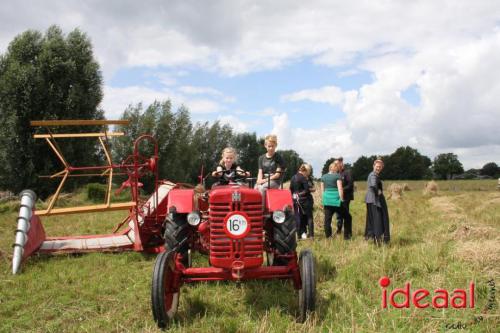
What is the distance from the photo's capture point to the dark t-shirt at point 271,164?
6273 millimetres

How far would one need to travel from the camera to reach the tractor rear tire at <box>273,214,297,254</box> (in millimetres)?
4523

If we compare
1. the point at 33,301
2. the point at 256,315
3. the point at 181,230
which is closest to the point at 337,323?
the point at 256,315

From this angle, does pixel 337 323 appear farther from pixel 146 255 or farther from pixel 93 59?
pixel 93 59

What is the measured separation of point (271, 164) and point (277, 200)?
153cm

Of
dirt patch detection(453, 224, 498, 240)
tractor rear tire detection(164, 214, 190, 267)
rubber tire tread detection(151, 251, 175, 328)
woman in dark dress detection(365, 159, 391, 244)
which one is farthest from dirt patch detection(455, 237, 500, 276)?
rubber tire tread detection(151, 251, 175, 328)

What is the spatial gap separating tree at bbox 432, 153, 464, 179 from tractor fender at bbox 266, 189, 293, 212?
80919 mm

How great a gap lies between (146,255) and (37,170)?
1812 cm

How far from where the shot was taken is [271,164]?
20.7ft

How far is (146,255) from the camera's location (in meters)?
7.14

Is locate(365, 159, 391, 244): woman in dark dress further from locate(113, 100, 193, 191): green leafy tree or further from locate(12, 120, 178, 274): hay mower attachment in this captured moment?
locate(113, 100, 193, 191): green leafy tree

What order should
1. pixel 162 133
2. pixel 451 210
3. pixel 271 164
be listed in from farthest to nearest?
pixel 162 133 < pixel 451 210 < pixel 271 164

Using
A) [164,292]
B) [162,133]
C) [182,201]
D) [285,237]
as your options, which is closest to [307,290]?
[285,237]

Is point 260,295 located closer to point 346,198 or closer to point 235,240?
point 235,240

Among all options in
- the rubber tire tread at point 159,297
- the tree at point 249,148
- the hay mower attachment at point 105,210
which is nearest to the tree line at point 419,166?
the tree at point 249,148
